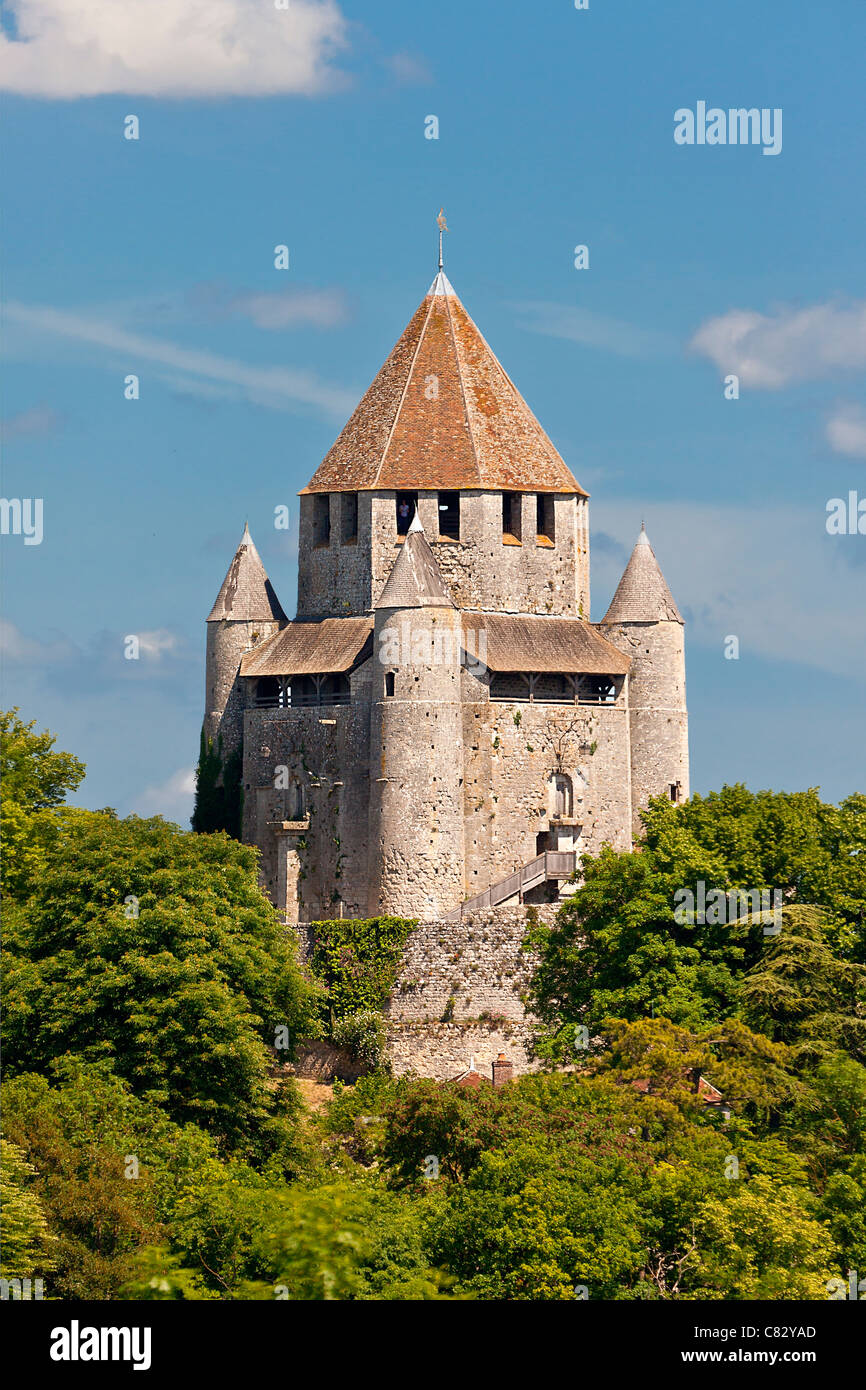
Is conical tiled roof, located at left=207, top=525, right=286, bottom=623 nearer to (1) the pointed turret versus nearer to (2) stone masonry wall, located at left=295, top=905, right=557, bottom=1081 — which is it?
(1) the pointed turret

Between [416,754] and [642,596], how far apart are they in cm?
1113

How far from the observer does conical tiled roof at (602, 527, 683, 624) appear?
2771 inches

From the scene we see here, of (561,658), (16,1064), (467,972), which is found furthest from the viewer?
(561,658)

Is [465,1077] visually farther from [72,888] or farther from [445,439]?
[445,439]

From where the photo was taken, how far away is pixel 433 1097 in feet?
151

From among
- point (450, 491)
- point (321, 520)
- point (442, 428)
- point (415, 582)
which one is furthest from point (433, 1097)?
point (442, 428)

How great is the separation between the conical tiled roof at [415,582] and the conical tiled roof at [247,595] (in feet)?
24.3

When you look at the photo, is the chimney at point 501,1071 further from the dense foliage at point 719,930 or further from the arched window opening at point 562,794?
the arched window opening at point 562,794

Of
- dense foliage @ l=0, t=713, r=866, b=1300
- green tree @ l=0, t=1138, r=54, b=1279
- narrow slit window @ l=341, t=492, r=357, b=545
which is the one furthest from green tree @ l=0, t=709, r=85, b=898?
green tree @ l=0, t=1138, r=54, b=1279

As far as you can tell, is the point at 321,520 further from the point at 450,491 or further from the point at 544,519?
the point at 544,519

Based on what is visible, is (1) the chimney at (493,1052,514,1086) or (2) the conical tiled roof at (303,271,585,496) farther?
(2) the conical tiled roof at (303,271,585,496)

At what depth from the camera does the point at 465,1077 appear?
5647 centimetres
